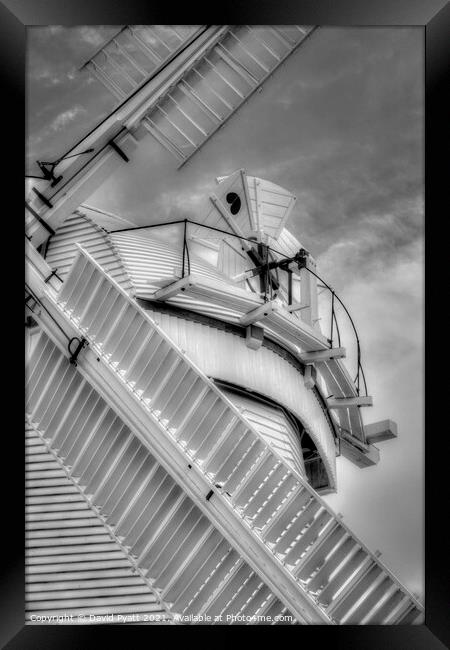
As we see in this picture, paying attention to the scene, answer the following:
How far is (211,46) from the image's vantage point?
14.0m

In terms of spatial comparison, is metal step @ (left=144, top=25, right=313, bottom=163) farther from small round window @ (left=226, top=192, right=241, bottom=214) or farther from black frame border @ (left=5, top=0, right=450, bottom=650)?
black frame border @ (left=5, top=0, right=450, bottom=650)

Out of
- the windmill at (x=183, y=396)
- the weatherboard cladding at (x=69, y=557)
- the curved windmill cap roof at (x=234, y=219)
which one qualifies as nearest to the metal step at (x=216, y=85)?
the windmill at (x=183, y=396)

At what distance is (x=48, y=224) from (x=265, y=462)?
4.89m

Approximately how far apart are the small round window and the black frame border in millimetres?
6041

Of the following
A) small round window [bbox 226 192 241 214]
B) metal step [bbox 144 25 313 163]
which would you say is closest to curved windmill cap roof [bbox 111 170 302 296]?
small round window [bbox 226 192 241 214]

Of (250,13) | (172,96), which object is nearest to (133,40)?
(172,96)

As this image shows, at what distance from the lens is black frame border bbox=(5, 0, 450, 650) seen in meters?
9.70

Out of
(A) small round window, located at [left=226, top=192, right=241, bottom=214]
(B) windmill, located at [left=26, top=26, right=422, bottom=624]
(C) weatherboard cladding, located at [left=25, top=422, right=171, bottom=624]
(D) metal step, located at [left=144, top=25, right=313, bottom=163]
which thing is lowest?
(C) weatherboard cladding, located at [left=25, top=422, right=171, bottom=624]

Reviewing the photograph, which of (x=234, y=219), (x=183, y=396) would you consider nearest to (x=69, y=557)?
(x=183, y=396)

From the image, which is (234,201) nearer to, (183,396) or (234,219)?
(234,219)

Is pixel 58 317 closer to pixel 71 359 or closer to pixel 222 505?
pixel 71 359

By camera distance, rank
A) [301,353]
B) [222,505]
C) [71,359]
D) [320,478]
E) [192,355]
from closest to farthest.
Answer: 1. [222,505]
2. [71,359]
3. [192,355]
4. [301,353]
5. [320,478]
